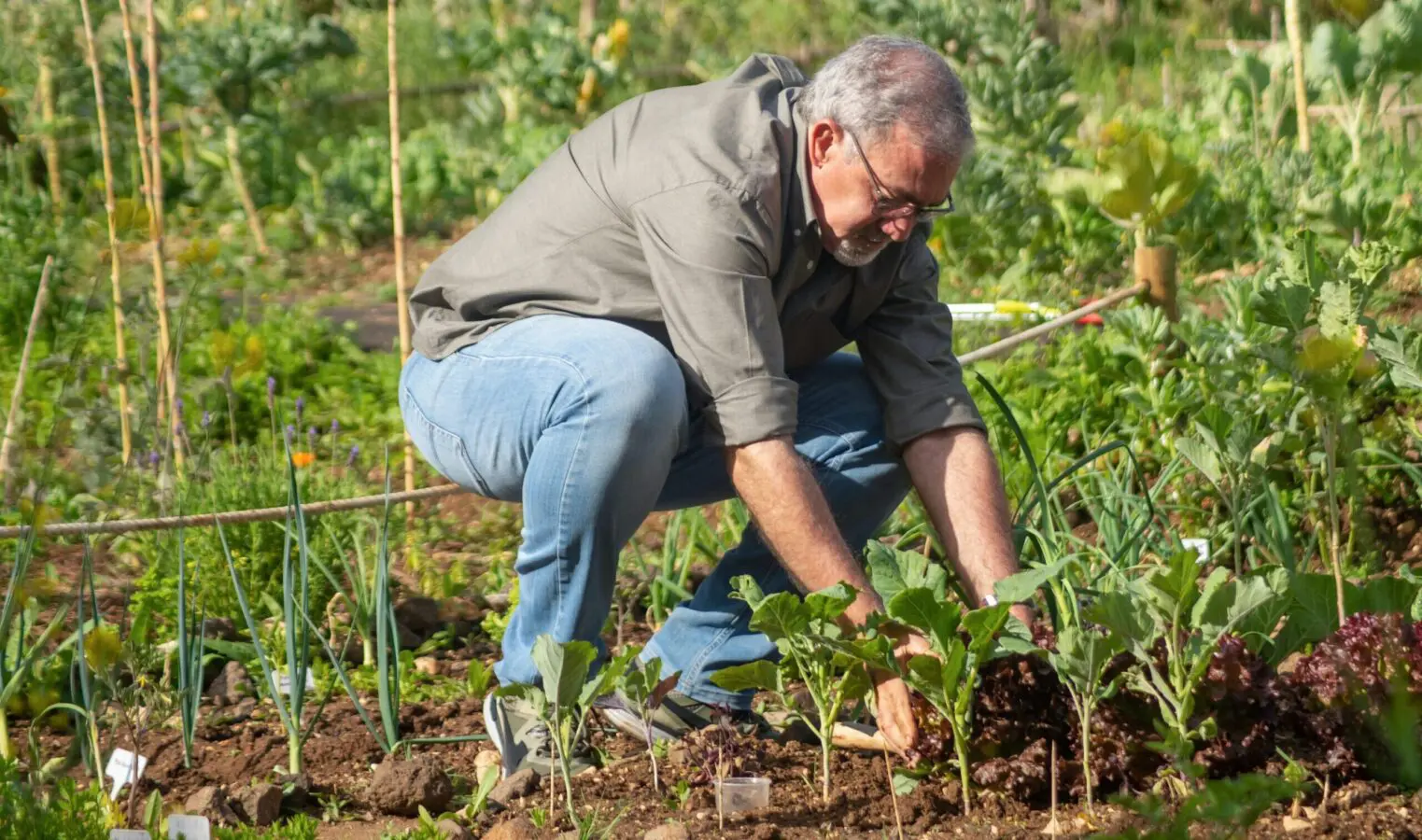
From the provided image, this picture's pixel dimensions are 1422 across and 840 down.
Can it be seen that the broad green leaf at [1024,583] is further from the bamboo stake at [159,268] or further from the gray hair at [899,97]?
the bamboo stake at [159,268]

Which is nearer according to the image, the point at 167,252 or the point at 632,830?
the point at 632,830

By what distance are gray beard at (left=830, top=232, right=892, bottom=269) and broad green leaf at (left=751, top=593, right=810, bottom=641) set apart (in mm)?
748

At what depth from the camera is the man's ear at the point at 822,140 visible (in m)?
2.49

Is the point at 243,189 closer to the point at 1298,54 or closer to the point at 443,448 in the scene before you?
the point at 1298,54

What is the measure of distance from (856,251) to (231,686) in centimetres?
148

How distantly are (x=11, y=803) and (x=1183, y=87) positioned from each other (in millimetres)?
8449

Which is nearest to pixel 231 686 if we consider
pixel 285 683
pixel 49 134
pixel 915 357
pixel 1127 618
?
pixel 285 683

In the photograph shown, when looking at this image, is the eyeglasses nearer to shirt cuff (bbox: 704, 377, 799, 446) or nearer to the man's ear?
the man's ear

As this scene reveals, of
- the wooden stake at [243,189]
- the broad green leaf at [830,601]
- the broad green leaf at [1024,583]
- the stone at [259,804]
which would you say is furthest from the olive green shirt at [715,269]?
the wooden stake at [243,189]

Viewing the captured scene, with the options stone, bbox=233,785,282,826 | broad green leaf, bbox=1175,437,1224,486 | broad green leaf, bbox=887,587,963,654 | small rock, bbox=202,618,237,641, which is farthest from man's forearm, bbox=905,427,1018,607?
small rock, bbox=202,618,237,641

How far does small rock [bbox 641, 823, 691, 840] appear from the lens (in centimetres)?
209

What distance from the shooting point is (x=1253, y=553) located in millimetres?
3234

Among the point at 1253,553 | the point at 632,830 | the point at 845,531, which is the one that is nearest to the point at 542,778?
the point at 632,830

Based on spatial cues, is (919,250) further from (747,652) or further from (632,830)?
(632,830)
